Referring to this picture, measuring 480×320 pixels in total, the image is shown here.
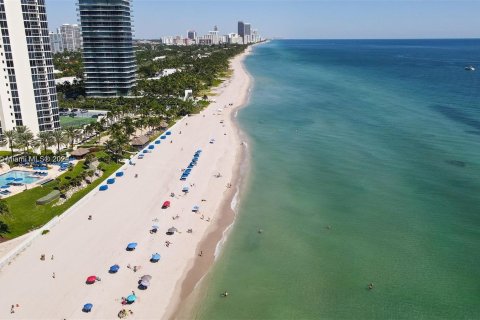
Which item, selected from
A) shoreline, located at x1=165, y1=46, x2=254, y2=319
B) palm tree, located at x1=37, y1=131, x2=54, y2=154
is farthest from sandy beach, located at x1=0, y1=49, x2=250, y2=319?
palm tree, located at x1=37, y1=131, x2=54, y2=154

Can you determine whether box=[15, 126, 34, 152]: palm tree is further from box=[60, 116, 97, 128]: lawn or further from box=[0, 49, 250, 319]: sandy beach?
box=[60, 116, 97, 128]: lawn

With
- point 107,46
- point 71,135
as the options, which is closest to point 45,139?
point 71,135

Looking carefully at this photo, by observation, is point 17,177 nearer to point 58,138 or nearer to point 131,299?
point 58,138

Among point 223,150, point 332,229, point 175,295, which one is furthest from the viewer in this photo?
point 223,150

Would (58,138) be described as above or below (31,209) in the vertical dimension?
above

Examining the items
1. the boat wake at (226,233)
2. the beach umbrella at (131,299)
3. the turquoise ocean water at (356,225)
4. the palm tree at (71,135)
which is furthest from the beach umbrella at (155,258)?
the palm tree at (71,135)

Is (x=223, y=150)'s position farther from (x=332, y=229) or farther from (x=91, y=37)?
(x=91, y=37)

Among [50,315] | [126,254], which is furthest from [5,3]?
[50,315]
